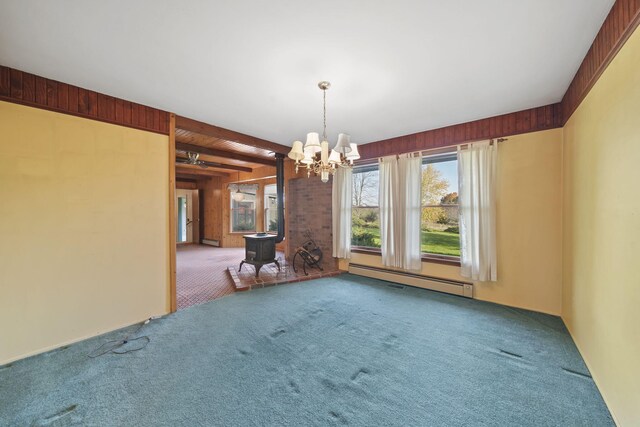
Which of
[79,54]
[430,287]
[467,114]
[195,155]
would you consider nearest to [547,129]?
[467,114]

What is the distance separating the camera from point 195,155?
17.6ft

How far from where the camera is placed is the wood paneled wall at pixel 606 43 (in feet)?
4.34

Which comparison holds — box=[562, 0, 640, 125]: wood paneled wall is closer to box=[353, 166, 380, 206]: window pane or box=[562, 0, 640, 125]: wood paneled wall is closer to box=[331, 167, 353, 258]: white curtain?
box=[353, 166, 380, 206]: window pane

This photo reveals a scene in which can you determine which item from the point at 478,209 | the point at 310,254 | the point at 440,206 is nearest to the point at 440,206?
the point at 440,206

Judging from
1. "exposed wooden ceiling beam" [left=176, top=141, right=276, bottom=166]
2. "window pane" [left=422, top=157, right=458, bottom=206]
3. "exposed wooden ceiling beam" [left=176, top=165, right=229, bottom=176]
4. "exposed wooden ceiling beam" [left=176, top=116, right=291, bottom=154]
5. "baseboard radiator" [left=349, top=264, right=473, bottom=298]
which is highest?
"exposed wooden ceiling beam" [left=176, top=165, right=229, bottom=176]

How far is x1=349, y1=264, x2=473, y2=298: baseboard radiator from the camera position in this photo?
3467 millimetres

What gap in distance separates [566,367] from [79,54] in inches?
189

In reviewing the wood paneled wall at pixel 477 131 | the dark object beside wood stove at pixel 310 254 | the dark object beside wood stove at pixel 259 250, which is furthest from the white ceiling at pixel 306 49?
the dark object beside wood stove at pixel 310 254

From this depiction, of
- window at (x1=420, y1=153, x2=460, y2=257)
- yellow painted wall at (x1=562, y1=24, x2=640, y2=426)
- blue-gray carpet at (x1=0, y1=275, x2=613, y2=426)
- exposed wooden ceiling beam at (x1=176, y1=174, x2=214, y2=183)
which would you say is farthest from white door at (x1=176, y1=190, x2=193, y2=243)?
yellow painted wall at (x1=562, y1=24, x2=640, y2=426)

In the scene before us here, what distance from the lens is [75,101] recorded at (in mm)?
2367

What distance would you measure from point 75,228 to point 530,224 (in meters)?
5.30

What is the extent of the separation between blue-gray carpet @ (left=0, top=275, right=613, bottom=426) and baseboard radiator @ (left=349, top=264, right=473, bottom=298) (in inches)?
23.2

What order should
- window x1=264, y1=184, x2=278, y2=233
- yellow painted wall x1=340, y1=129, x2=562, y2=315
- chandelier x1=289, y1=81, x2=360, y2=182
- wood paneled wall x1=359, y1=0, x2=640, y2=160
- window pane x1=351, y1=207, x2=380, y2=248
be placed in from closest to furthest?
wood paneled wall x1=359, y1=0, x2=640, y2=160 < chandelier x1=289, y1=81, x2=360, y2=182 < yellow painted wall x1=340, y1=129, x2=562, y2=315 < window pane x1=351, y1=207, x2=380, y2=248 < window x1=264, y1=184, x2=278, y2=233

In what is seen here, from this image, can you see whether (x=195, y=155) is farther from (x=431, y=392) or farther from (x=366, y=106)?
(x=431, y=392)
